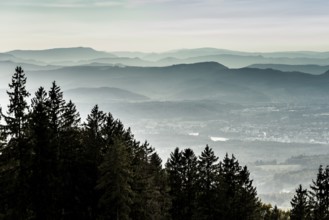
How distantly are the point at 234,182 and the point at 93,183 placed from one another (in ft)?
66.4

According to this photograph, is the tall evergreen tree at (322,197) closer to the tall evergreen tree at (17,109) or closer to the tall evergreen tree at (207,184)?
the tall evergreen tree at (207,184)

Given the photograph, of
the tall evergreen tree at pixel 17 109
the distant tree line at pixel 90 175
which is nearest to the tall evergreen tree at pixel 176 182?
the distant tree line at pixel 90 175

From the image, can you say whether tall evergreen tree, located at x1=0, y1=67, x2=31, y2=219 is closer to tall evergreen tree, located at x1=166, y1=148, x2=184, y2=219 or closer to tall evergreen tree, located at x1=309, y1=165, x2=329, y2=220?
tall evergreen tree, located at x1=166, y1=148, x2=184, y2=219

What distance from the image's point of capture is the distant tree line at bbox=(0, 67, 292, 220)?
117 ft

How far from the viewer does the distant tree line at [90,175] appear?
117 feet

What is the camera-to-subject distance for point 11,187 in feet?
117

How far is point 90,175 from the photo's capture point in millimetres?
44000

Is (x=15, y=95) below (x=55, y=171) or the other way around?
the other way around

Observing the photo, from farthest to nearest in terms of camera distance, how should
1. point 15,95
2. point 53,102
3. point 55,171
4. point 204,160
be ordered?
point 204,160
point 53,102
point 55,171
point 15,95

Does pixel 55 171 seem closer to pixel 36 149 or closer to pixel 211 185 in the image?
pixel 36 149

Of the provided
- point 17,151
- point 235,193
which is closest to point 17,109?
point 17,151

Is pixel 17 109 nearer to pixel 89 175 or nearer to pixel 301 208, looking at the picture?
pixel 89 175

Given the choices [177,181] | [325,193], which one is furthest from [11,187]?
→ [325,193]

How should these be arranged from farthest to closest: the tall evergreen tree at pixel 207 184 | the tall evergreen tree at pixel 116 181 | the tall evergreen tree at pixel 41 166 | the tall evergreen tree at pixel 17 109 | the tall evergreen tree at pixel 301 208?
1. the tall evergreen tree at pixel 301 208
2. the tall evergreen tree at pixel 207 184
3. the tall evergreen tree at pixel 116 181
4. the tall evergreen tree at pixel 41 166
5. the tall evergreen tree at pixel 17 109
